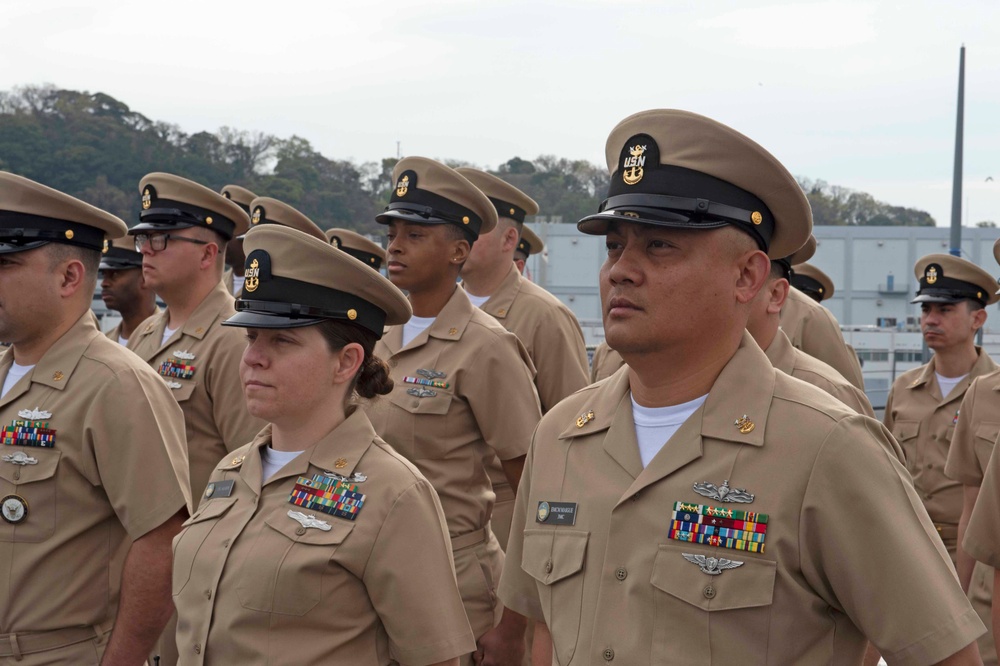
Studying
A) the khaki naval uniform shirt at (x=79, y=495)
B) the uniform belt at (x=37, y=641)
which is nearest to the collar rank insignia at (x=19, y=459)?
the khaki naval uniform shirt at (x=79, y=495)

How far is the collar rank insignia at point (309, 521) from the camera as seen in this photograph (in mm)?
3029

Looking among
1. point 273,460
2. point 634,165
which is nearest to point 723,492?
point 634,165

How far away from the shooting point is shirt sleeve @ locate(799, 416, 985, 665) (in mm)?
2252

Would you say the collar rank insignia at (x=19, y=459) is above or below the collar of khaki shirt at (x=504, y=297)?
below

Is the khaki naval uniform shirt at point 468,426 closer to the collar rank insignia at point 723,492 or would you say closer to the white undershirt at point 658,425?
the white undershirt at point 658,425

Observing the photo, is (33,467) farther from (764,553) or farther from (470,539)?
(764,553)

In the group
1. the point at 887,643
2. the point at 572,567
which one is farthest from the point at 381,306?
the point at 887,643

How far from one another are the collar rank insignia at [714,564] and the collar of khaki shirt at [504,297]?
4437 millimetres

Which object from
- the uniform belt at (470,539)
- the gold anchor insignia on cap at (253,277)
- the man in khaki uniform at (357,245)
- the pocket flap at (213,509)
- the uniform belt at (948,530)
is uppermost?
the gold anchor insignia on cap at (253,277)

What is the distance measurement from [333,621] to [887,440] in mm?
1462

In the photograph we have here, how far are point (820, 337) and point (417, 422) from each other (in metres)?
3.23

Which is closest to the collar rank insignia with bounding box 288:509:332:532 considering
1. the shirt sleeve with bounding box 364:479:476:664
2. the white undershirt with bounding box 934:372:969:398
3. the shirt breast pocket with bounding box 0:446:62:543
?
the shirt sleeve with bounding box 364:479:476:664

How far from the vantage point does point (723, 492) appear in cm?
239

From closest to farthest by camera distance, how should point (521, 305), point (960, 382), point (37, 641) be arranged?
point (37, 641), point (521, 305), point (960, 382)
